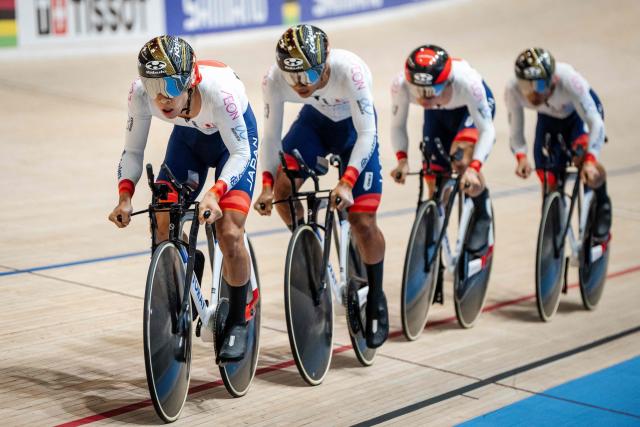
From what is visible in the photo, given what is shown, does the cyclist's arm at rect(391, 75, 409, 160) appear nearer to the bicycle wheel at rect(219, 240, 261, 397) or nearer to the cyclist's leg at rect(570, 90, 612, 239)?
the cyclist's leg at rect(570, 90, 612, 239)

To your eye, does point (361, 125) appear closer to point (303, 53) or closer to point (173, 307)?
point (303, 53)

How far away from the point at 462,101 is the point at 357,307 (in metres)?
1.26

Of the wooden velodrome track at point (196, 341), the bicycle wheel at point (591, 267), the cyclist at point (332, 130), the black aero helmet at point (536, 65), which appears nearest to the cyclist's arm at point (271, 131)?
the cyclist at point (332, 130)

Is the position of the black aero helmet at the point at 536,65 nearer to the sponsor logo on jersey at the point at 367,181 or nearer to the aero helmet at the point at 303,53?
the sponsor logo on jersey at the point at 367,181

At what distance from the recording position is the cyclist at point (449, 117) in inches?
180

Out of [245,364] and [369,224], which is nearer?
[245,364]

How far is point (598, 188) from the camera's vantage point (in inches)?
206

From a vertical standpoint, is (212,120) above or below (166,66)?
below

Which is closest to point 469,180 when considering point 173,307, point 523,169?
point 523,169

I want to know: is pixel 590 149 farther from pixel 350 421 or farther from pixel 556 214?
pixel 350 421

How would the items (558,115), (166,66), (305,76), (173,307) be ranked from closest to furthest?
(166,66) < (173,307) < (305,76) < (558,115)

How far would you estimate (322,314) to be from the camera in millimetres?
3961

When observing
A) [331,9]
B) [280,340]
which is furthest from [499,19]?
[280,340]

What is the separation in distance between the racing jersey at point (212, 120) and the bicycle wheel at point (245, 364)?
1.41ft
